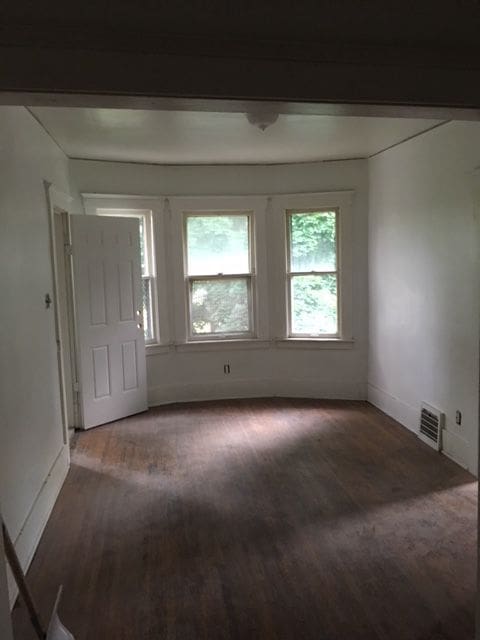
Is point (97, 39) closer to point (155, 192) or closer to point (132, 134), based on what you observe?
point (132, 134)

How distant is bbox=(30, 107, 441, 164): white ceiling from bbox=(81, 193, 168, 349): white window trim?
40 centimetres

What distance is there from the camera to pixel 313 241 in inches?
225

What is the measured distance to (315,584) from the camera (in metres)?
2.56

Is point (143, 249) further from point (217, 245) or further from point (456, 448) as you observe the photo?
point (456, 448)

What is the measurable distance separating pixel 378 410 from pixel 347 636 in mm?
3297

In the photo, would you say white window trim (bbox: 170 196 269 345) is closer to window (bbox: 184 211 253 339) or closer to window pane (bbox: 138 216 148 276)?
window (bbox: 184 211 253 339)

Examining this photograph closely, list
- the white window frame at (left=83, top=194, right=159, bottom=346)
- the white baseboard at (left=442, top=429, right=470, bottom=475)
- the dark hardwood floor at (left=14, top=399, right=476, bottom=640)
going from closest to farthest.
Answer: the dark hardwood floor at (left=14, top=399, right=476, bottom=640) → the white baseboard at (left=442, top=429, right=470, bottom=475) → the white window frame at (left=83, top=194, right=159, bottom=346)

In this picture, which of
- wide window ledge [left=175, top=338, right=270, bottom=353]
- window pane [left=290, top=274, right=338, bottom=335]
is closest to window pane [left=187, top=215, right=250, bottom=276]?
window pane [left=290, top=274, right=338, bottom=335]

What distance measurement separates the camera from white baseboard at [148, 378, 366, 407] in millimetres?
5762

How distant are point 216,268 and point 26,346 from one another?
3.05m

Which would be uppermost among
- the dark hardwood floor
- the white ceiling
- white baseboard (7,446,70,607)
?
the white ceiling

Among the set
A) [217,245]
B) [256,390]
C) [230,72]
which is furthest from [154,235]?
[230,72]

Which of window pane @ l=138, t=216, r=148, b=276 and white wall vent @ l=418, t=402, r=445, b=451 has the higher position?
window pane @ l=138, t=216, r=148, b=276

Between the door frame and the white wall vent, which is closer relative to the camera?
the door frame
